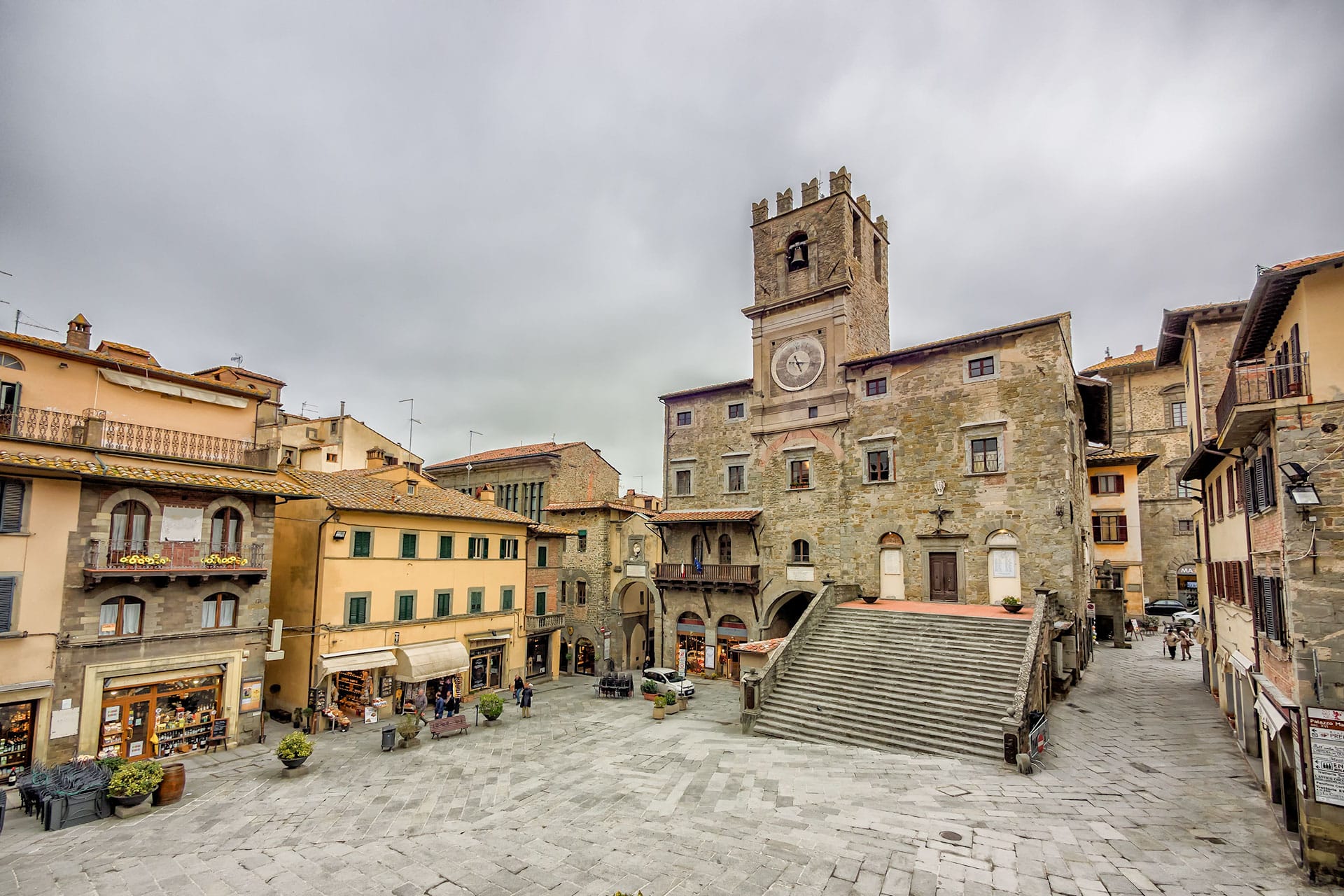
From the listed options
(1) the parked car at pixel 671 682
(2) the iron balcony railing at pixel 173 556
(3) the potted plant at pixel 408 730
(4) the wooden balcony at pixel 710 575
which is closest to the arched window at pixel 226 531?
(2) the iron balcony railing at pixel 173 556

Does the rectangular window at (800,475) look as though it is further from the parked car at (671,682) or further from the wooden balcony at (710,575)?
the parked car at (671,682)

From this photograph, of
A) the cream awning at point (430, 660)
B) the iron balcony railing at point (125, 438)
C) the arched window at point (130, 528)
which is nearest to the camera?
the iron balcony railing at point (125, 438)

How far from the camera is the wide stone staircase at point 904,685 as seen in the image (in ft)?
61.3

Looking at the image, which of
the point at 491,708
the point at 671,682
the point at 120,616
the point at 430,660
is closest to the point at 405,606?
the point at 430,660

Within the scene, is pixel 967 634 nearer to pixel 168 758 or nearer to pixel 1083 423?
pixel 1083 423

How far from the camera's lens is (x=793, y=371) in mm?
32656

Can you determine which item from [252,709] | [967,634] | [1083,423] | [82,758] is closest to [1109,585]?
[1083,423]

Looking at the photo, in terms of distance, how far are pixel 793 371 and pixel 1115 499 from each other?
2422 cm

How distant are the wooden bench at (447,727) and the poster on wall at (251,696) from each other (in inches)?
213

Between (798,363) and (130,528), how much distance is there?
87.3ft

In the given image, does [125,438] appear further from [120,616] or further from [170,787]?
[170,787]

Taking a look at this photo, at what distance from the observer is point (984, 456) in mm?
26719

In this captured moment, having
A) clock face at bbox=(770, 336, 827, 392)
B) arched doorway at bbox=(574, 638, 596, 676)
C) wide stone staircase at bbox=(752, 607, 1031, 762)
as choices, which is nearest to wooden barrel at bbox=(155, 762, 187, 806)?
wide stone staircase at bbox=(752, 607, 1031, 762)

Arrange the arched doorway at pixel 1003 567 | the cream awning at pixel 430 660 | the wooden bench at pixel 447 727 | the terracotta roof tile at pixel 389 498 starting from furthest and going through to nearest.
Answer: the arched doorway at pixel 1003 567, the cream awning at pixel 430 660, the terracotta roof tile at pixel 389 498, the wooden bench at pixel 447 727
